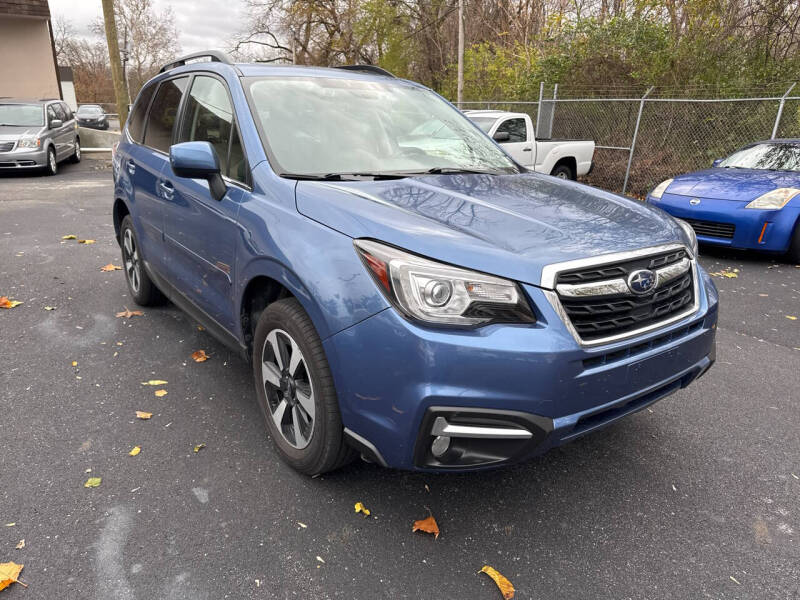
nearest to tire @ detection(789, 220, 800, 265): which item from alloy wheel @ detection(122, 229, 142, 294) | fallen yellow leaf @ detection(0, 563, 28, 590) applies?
alloy wheel @ detection(122, 229, 142, 294)

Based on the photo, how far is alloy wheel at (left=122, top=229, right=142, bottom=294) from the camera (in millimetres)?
4496

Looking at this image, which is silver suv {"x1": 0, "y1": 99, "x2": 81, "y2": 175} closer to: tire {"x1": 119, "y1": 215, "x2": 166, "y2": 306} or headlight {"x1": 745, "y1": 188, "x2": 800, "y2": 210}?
tire {"x1": 119, "y1": 215, "x2": 166, "y2": 306}

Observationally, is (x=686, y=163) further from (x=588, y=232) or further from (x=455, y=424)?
(x=455, y=424)

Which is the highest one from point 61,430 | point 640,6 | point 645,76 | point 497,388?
point 640,6

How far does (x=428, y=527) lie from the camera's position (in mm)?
2279

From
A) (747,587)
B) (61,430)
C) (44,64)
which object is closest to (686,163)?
(747,587)

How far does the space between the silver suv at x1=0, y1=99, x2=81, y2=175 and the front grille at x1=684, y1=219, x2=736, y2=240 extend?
43.1 feet

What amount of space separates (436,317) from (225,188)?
147cm

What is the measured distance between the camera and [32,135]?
1239cm

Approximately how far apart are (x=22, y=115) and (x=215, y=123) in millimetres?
12904

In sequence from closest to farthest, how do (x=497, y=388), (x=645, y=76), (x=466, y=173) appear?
1. (x=497, y=388)
2. (x=466, y=173)
3. (x=645, y=76)

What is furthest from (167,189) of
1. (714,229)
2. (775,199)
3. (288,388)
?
(775,199)

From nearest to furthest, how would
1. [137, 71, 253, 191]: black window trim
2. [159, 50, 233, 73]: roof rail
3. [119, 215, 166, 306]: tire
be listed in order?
[137, 71, 253, 191]: black window trim, [159, 50, 233, 73]: roof rail, [119, 215, 166, 306]: tire

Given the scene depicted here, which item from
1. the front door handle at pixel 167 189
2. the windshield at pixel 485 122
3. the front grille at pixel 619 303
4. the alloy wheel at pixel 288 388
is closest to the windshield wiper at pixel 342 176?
the alloy wheel at pixel 288 388
